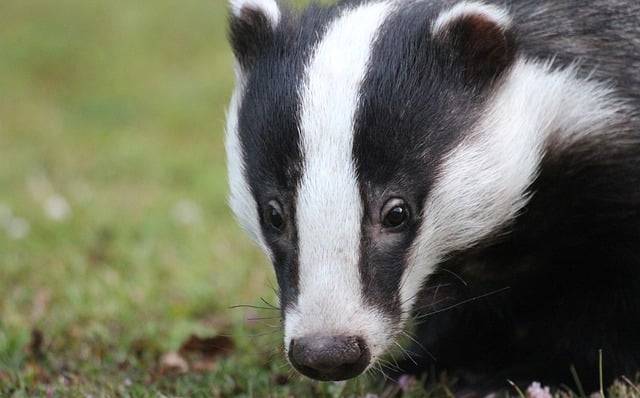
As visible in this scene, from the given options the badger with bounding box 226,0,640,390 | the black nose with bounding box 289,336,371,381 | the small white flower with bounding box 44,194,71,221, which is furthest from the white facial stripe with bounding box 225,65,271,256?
the small white flower with bounding box 44,194,71,221

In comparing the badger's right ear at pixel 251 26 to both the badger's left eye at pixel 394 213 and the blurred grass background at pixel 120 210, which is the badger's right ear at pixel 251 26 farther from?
the blurred grass background at pixel 120 210

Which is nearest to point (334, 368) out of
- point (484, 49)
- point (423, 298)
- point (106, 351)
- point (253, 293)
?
point (423, 298)

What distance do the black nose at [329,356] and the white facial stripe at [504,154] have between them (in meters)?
0.28

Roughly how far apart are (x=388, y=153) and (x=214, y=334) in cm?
176

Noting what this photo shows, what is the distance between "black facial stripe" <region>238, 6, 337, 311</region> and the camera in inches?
127

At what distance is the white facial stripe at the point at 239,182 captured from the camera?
11.5 ft

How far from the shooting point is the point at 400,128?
10.5ft

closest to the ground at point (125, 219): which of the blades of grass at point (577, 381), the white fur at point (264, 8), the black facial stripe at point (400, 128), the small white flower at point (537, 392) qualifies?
the blades of grass at point (577, 381)

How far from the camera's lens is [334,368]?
9.94 ft

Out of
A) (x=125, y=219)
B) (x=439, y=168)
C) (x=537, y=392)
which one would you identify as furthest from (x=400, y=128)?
(x=125, y=219)

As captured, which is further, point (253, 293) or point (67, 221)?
point (67, 221)

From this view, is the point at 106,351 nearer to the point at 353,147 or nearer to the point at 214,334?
the point at 214,334

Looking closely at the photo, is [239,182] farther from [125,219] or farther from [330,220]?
[125,219]

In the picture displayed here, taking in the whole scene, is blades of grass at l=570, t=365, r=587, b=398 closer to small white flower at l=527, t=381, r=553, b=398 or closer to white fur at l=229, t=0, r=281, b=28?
small white flower at l=527, t=381, r=553, b=398
